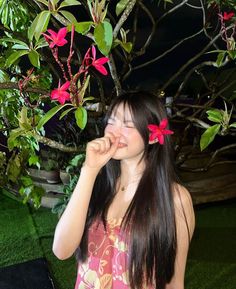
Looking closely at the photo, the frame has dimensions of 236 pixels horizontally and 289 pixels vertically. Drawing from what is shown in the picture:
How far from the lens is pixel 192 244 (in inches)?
114

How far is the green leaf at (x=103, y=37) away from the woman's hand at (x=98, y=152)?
0.25 m

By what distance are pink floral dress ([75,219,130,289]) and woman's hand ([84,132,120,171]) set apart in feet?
0.81

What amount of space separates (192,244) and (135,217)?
197 cm

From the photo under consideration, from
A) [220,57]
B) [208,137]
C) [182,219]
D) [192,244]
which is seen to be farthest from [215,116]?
[192,244]

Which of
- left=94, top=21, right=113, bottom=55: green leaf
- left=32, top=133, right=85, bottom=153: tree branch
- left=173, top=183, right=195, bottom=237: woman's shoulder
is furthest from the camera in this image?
left=32, top=133, right=85, bottom=153: tree branch

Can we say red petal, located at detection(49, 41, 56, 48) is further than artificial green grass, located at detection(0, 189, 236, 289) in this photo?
No

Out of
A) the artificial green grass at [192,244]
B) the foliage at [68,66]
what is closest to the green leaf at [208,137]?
the foliage at [68,66]

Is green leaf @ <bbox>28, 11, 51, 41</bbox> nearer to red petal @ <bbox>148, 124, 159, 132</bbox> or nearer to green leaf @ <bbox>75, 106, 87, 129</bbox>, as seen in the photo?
green leaf @ <bbox>75, 106, 87, 129</bbox>

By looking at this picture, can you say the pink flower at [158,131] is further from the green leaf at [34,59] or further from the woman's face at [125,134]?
the green leaf at [34,59]

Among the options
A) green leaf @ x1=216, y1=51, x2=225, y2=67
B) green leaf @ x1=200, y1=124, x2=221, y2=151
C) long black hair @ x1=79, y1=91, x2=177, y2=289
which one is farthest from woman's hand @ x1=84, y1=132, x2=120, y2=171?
green leaf @ x1=216, y1=51, x2=225, y2=67

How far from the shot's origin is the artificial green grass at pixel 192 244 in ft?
7.93

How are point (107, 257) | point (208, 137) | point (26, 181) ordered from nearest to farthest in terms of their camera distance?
1. point (107, 257)
2. point (208, 137)
3. point (26, 181)

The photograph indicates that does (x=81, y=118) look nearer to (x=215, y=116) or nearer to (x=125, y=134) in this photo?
(x=125, y=134)

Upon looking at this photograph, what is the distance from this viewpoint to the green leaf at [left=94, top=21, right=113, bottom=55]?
88cm
